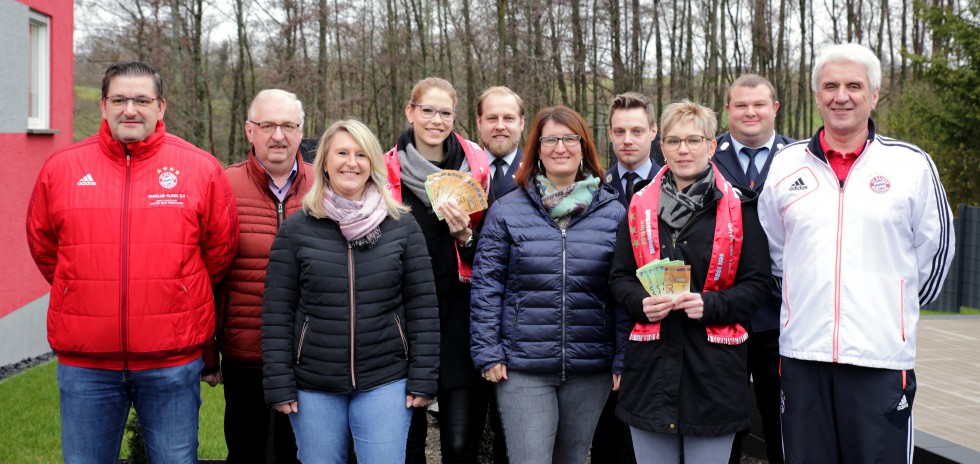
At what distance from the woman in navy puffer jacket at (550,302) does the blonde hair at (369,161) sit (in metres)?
0.54

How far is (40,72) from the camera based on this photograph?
11.2 metres

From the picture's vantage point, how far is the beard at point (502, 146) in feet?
16.6

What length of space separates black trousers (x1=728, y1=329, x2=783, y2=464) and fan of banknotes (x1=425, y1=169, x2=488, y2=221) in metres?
1.76

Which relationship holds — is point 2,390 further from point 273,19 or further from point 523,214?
point 273,19

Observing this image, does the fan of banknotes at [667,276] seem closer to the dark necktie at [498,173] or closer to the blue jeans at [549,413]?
the blue jeans at [549,413]

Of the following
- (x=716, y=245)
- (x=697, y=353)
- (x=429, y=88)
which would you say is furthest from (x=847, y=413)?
(x=429, y=88)

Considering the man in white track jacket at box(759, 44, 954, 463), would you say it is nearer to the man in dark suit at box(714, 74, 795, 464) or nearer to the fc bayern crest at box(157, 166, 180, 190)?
the man in dark suit at box(714, 74, 795, 464)

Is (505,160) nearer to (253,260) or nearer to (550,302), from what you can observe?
(550,302)

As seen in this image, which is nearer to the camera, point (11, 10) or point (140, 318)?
point (140, 318)

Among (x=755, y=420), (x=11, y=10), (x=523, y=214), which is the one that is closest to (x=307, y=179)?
(x=523, y=214)

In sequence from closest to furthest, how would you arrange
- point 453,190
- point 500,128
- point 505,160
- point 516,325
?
point 516,325 < point 453,190 < point 500,128 < point 505,160

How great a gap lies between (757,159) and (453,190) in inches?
76.6

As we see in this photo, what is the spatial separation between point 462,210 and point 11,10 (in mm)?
8418

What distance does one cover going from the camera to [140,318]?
3723 mm
